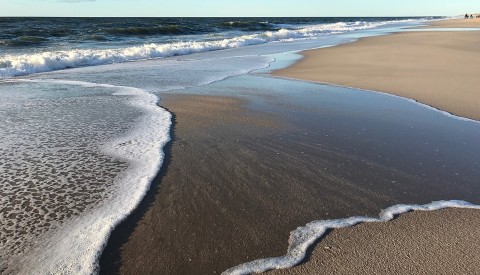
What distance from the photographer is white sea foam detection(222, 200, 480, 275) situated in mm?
2422

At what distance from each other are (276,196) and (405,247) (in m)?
1.10

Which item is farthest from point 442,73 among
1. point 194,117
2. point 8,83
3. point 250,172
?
point 8,83

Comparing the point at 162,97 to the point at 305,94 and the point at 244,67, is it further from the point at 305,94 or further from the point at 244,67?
the point at 244,67

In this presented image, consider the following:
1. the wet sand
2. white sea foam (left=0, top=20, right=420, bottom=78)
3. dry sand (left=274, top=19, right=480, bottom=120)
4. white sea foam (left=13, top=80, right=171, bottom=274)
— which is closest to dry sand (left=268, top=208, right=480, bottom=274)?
the wet sand

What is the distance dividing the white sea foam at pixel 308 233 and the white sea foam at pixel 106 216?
2.97ft

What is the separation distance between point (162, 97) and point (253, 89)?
1795mm

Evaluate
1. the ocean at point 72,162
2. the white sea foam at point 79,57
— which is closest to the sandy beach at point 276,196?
the ocean at point 72,162

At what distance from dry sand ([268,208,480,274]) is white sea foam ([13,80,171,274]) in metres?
1.18

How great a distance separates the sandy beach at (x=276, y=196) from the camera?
2.52m

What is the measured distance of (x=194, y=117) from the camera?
19.4 ft

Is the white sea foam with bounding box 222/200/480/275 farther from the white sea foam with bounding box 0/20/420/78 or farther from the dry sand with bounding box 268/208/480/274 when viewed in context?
the white sea foam with bounding box 0/20/420/78

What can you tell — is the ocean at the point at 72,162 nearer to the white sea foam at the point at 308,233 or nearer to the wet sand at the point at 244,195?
the wet sand at the point at 244,195

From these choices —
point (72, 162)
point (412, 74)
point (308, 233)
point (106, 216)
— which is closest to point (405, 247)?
point (308, 233)

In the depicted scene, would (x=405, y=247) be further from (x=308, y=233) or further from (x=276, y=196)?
(x=276, y=196)
